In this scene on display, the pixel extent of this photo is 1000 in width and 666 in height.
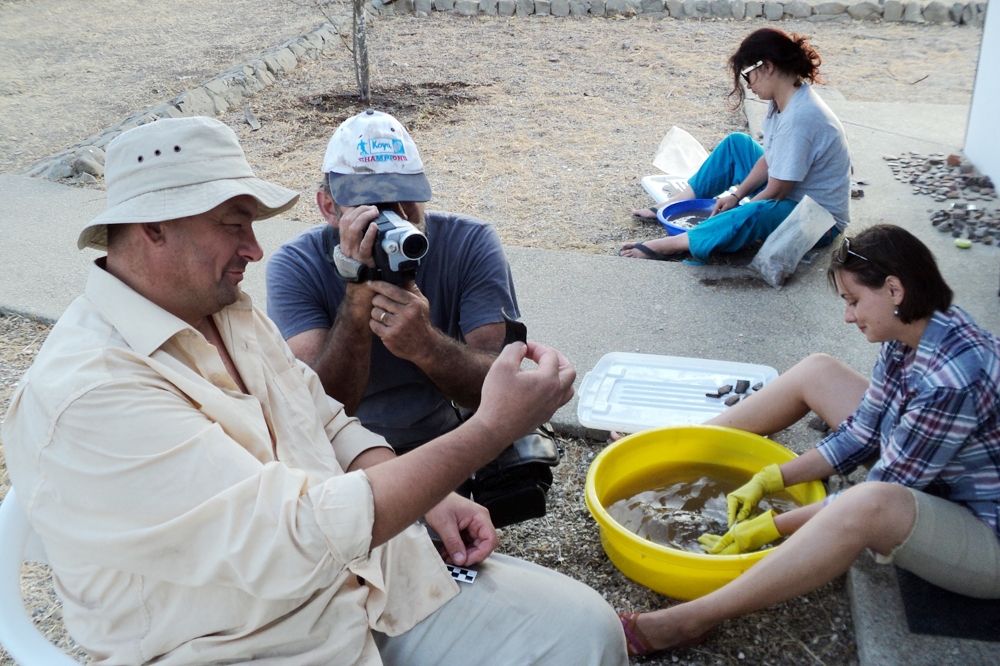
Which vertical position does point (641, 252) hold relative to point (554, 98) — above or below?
below

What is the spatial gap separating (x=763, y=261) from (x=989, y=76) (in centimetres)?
261

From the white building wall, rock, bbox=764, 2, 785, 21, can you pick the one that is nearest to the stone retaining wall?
rock, bbox=764, 2, 785, 21

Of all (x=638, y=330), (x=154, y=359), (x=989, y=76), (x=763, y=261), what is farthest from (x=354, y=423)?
(x=989, y=76)

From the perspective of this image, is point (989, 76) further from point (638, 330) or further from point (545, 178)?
point (638, 330)

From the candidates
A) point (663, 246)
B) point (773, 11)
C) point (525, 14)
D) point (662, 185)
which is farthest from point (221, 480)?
point (525, 14)

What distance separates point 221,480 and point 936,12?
10894mm

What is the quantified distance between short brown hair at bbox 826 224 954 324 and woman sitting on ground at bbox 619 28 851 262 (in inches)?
82.1

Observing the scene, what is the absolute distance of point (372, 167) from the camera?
2.10 meters

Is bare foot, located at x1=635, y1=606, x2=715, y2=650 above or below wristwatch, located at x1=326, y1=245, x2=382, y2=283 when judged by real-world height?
below

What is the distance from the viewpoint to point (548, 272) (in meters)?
4.23

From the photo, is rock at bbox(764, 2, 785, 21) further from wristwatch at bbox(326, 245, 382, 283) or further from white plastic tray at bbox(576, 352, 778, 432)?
wristwatch at bbox(326, 245, 382, 283)

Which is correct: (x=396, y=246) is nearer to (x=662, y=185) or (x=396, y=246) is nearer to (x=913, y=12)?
(x=662, y=185)

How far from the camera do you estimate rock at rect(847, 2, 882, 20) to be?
1006 centimetres

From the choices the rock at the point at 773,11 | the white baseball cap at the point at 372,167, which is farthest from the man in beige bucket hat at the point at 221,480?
the rock at the point at 773,11
